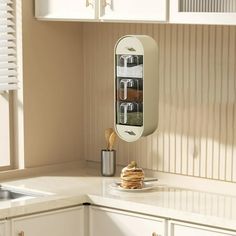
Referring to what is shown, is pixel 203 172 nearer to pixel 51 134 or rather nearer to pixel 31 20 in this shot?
pixel 51 134

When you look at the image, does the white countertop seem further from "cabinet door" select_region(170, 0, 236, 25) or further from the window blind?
"cabinet door" select_region(170, 0, 236, 25)

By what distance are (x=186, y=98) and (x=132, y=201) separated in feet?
2.13

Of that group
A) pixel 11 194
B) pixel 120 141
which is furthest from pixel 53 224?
pixel 120 141

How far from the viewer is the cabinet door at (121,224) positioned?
10.5ft

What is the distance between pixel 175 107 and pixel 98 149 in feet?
1.89

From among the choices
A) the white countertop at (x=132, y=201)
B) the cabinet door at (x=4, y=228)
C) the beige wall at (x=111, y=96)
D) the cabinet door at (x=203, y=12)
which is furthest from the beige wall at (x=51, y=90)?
the cabinet door at (x=203, y=12)

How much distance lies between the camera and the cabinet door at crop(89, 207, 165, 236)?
319 centimetres

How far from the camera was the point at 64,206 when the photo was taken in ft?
11.0

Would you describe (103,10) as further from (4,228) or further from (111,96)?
(4,228)

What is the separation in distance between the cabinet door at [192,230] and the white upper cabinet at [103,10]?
0.84 metres

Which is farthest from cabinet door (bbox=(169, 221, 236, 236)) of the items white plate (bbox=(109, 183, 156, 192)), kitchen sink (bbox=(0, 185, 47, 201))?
kitchen sink (bbox=(0, 185, 47, 201))

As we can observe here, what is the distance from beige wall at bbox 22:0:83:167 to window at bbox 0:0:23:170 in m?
0.04

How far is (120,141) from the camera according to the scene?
13.1 feet

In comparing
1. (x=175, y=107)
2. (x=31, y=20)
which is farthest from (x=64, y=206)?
(x=31, y=20)
